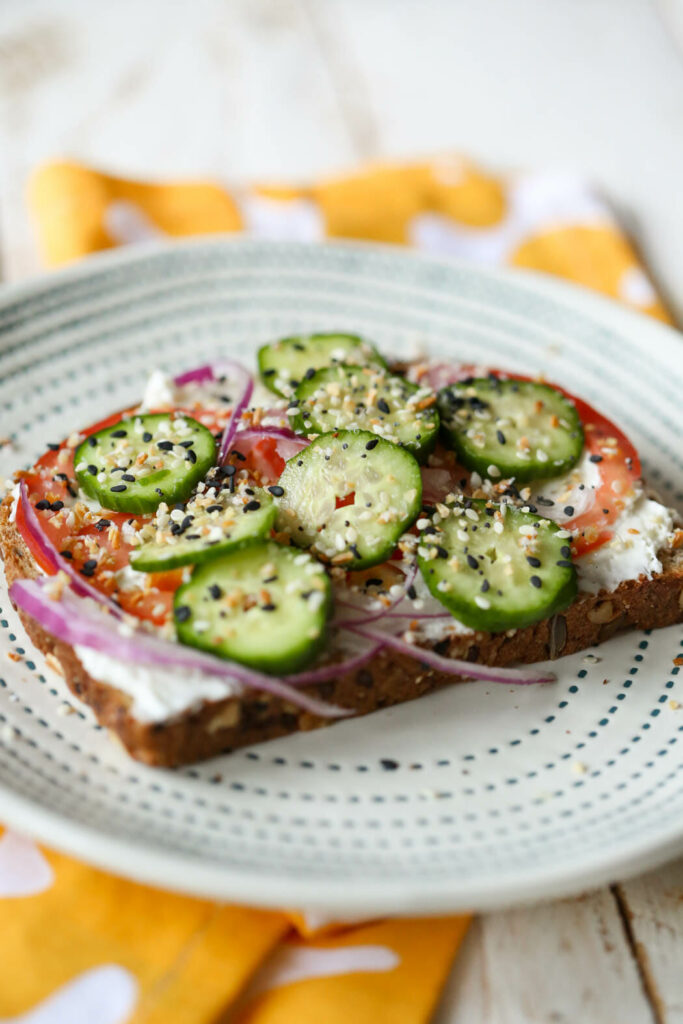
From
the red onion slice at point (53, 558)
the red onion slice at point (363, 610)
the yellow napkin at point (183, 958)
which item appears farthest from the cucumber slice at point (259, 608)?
the yellow napkin at point (183, 958)

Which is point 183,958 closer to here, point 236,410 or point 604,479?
point 236,410

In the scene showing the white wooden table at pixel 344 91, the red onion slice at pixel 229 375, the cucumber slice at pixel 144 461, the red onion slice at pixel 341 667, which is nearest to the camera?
the red onion slice at pixel 341 667

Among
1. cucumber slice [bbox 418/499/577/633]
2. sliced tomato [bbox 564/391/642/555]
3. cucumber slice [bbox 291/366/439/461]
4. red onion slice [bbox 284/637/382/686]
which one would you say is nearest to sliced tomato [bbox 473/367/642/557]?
sliced tomato [bbox 564/391/642/555]

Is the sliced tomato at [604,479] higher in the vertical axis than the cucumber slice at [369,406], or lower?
lower

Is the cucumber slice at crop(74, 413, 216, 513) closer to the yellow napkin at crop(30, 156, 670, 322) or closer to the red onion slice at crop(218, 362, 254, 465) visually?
the red onion slice at crop(218, 362, 254, 465)

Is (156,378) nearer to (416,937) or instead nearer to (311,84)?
(416,937)

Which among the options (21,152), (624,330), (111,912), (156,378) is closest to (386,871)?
(111,912)

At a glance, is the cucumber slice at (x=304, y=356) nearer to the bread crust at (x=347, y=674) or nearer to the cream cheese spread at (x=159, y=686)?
the bread crust at (x=347, y=674)
